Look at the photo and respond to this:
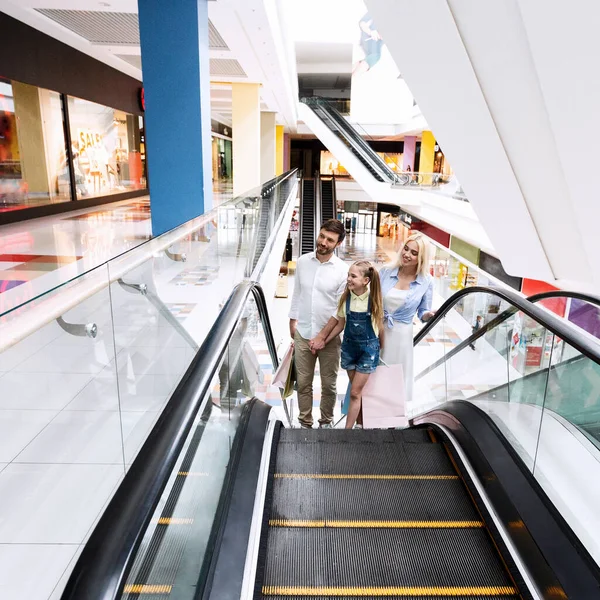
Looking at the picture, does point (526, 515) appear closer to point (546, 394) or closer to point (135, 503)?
point (546, 394)

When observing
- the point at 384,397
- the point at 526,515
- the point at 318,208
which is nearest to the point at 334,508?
the point at 526,515

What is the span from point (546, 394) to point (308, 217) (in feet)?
72.0

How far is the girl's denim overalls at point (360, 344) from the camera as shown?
3561 millimetres

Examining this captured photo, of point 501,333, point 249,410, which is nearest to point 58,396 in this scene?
point 249,410

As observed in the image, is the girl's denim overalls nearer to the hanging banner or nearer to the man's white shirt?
the man's white shirt

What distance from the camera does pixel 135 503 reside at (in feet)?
3.35

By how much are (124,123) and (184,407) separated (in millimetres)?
16447

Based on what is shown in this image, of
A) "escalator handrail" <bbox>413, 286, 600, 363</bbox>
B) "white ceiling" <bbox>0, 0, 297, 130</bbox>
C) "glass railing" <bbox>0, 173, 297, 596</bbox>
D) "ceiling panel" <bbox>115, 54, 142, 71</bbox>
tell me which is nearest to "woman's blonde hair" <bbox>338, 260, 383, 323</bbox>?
"escalator handrail" <bbox>413, 286, 600, 363</bbox>

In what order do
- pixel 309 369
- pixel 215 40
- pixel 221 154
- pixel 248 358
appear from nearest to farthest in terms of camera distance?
pixel 248 358 < pixel 309 369 < pixel 215 40 < pixel 221 154

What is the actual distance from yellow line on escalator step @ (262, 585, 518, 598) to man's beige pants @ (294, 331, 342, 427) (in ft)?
7.39

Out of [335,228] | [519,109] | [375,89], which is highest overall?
[375,89]

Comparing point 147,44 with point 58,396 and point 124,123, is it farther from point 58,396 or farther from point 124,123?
point 124,123

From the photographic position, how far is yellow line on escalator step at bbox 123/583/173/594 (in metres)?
0.98

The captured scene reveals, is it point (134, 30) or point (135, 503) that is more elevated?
point (134, 30)
